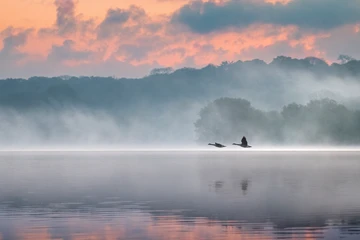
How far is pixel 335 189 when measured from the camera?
6234cm

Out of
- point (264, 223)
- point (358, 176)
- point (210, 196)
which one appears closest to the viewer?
point (264, 223)

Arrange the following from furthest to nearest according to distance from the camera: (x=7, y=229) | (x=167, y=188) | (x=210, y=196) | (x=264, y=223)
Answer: (x=167, y=188) < (x=210, y=196) < (x=264, y=223) < (x=7, y=229)

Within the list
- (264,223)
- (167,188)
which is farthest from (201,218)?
(167,188)

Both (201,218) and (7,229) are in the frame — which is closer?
(7,229)

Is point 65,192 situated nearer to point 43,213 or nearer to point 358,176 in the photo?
point 43,213

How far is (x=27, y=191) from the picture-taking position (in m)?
60.8

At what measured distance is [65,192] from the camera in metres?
59.8

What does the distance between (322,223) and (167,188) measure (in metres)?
25.1

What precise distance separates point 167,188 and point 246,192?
781 centimetres

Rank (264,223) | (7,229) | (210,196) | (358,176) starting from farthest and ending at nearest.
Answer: (358,176), (210,196), (264,223), (7,229)

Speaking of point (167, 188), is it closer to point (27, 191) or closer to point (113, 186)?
Answer: point (113, 186)

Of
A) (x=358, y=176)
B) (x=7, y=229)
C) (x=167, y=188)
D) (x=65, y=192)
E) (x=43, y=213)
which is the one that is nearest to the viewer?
(x=7, y=229)

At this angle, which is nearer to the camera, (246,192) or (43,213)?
(43,213)

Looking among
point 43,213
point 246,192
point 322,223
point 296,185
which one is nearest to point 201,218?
point 322,223
